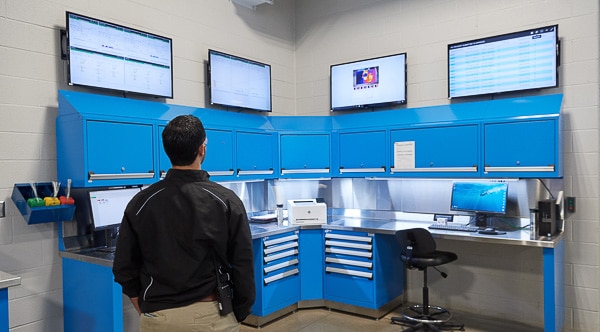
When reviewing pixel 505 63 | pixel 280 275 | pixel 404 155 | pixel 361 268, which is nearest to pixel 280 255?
pixel 280 275

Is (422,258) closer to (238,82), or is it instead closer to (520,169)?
(520,169)

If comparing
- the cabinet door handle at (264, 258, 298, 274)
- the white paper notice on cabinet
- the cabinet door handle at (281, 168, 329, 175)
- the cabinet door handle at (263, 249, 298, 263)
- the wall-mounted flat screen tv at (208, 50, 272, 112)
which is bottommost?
the cabinet door handle at (264, 258, 298, 274)

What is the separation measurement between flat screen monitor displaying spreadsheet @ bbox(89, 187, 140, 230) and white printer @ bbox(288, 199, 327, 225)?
5.33 feet

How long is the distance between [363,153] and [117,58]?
2450 mm

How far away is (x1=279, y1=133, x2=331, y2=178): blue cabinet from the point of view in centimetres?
455

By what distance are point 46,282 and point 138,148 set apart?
1152mm

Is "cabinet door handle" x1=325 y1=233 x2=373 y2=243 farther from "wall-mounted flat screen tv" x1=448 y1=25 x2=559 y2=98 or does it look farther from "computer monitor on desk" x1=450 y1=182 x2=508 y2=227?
"wall-mounted flat screen tv" x1=448 y1=25 x2=559 y2=98

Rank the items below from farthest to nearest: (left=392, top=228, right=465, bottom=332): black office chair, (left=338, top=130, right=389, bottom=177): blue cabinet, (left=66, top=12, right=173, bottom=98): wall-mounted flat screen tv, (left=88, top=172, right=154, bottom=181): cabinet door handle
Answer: (left=338, top=130, right=389, bottom=177): blue cabinet → (left=392, top=228, right=465, bottom=332): black office chair → (left=66, top=12, right=173, bottom=98): wall-mounted flat screen tv → (left=88, top=172, right=154, bottom=181): cabinet door handle

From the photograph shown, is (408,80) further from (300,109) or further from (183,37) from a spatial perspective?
(183,37)

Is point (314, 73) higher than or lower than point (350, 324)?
higher

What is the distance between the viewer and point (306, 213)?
4266mm

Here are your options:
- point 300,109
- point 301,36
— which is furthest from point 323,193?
point 301,36

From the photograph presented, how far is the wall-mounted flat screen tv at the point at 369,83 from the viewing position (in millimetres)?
4477

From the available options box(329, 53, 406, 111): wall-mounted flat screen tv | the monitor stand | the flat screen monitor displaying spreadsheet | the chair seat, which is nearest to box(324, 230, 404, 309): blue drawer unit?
the chair seat
